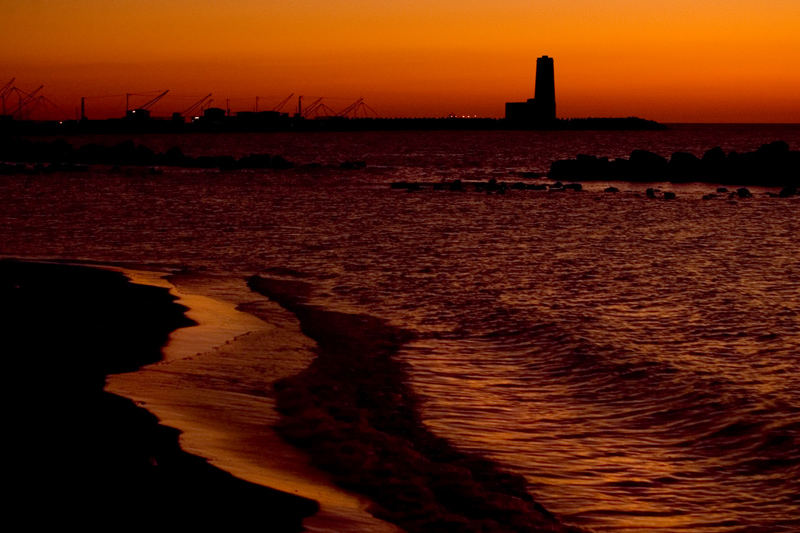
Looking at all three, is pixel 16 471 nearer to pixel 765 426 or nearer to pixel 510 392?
pixel 510 392

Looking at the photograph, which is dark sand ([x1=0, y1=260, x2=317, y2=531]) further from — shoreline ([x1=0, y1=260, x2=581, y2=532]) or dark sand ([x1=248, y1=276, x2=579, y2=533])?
dark sand ([x1=248, y1=276, x2=579, y2=533])

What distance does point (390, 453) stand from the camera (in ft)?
30.1

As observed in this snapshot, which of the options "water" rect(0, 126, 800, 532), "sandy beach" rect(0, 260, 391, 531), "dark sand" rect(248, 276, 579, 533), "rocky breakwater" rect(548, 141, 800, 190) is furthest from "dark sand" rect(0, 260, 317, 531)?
"rocky breakwater" rect(548, 141, 800, 190)

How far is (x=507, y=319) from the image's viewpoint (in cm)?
1700

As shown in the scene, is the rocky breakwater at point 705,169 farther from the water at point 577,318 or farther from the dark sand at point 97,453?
the dark sand at point 97,453

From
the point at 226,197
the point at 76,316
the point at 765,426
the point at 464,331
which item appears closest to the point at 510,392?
the point at 765,426

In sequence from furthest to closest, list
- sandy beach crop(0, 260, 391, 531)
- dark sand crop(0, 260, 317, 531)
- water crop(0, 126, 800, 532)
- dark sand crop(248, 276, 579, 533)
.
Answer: water crop(0, 126, 800, 532) < dark sand crop(248, 276, 579, 533) < sandy beach crop(0, 260, 391, 531) < dark sand crop(0, 260, 317, 531)

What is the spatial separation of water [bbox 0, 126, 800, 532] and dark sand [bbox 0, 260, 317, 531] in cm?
287

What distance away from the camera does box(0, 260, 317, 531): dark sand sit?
6734 mm

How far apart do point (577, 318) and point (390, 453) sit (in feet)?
27.6

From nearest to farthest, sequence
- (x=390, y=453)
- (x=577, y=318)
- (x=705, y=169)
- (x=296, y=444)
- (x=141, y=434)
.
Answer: (x=141, y=434) → (x=390, y=453) → (x=296, y=444) → (x=577, y=318) → (x=705, y=169)

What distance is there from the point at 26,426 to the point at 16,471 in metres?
1.40

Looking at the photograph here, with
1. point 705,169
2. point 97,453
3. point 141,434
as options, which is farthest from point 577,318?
point 705,169

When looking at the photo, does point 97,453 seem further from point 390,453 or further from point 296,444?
point 390,453
